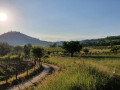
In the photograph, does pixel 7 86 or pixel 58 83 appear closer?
pixel 58 83

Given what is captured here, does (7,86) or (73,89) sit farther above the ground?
(73,89)

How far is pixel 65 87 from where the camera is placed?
12.6ft

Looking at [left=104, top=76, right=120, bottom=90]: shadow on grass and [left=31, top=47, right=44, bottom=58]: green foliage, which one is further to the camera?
[left=31, top=47, right=44, bottom=58]: green foliage

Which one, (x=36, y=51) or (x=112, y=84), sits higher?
(x=36, y=51)

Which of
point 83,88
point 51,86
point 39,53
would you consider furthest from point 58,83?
point 39,53

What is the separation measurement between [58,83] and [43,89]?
0.62 metres

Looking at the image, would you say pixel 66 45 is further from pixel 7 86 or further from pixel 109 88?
pixel 109 88

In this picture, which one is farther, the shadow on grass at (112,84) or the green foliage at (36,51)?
the green foliage at (36,51)

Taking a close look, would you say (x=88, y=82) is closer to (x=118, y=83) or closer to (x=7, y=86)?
(x=118, y=83)

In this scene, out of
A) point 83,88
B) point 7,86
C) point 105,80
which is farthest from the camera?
point 7,86

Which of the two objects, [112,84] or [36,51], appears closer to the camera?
[112,84]

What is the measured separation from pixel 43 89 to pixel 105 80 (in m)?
2.56

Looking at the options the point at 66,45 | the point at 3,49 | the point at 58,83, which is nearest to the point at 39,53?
the point at 58,83

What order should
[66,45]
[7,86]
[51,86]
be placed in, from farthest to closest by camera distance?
[66,45], [7,86], [51,86]
